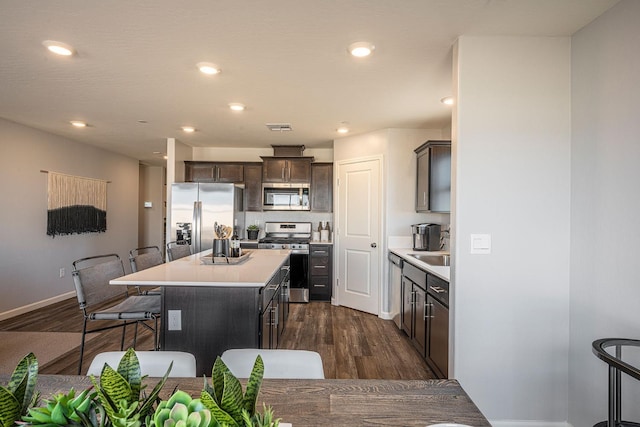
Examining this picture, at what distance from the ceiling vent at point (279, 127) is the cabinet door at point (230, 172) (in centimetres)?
125

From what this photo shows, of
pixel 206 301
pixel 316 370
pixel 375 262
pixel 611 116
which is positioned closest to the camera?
pixel 316 370

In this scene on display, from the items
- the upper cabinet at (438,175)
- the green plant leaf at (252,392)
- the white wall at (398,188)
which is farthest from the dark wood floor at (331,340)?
the green plant leaf at (252,392)

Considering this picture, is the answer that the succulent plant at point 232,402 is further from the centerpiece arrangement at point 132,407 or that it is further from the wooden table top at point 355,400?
the wooden table top at point 355,400

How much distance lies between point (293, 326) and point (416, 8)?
134 inches

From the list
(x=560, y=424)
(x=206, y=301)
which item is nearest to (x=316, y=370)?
(x=206, y=301)

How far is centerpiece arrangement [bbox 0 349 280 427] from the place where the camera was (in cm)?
52

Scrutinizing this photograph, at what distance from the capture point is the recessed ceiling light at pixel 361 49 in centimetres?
225

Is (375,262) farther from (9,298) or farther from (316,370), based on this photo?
(9,298)

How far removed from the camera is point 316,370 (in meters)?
1.24

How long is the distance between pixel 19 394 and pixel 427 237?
3.82 m

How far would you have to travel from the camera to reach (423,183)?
3.95 metres

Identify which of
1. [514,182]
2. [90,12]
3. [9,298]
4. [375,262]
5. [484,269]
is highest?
[90,12]

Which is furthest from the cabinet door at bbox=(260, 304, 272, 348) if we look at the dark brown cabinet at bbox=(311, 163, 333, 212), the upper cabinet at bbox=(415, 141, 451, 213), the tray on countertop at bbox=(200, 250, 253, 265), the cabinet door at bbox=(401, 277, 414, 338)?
the dark brown cabinet at bbox=(311, 163, 333, 212)

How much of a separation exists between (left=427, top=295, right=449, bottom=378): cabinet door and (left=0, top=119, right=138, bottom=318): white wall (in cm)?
486
